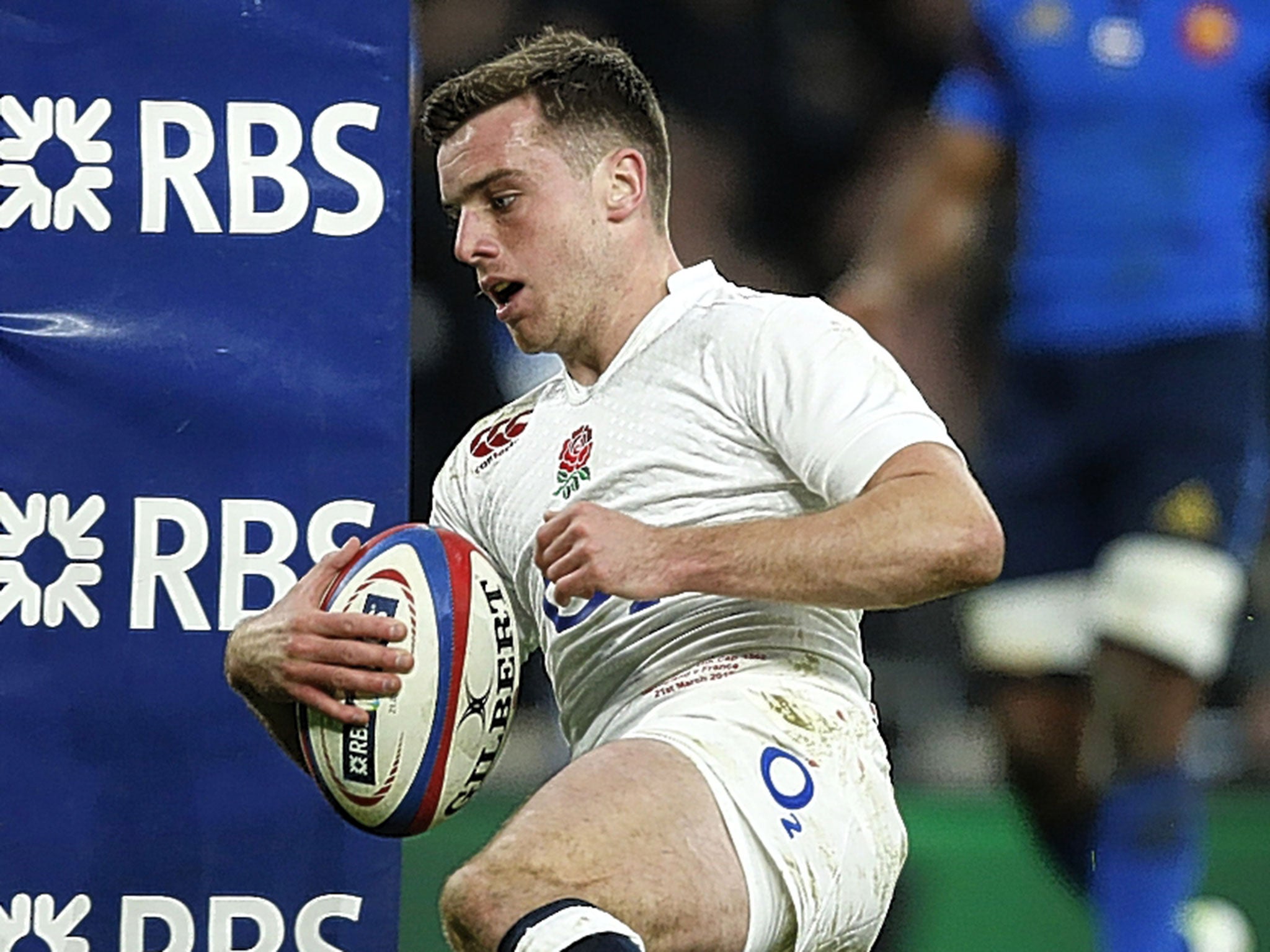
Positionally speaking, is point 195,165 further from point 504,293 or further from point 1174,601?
point 1174,601

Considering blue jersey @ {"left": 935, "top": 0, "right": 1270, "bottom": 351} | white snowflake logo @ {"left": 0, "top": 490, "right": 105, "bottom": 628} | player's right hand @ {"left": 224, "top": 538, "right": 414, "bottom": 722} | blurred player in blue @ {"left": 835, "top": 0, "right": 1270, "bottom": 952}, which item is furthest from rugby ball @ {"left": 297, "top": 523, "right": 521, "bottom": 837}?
blue jersey @ {"left": 935, "top": 0, "right": 1270, "bottom": 351}

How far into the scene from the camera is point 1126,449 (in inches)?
130

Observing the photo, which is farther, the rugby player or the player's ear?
the player's ear

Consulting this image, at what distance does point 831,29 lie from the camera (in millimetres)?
3344

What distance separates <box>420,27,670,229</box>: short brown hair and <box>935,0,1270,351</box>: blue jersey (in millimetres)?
1215

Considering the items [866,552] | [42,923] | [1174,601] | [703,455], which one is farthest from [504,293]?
[1174,601]

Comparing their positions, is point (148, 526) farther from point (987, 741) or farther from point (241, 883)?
point (987, 741)

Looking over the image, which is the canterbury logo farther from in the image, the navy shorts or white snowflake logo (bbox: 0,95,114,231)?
the navy shorts

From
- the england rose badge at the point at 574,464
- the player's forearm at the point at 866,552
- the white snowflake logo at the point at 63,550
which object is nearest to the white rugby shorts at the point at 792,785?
the player's forearm at the point at 866,552

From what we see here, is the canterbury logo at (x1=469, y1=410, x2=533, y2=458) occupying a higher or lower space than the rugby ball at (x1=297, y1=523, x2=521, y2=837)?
higher

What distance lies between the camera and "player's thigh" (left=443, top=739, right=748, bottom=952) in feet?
5.65

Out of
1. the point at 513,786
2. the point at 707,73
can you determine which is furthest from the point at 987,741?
the point at 707,73

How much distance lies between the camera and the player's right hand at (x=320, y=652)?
1.92 m

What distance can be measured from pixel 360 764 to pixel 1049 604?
5.60ft
